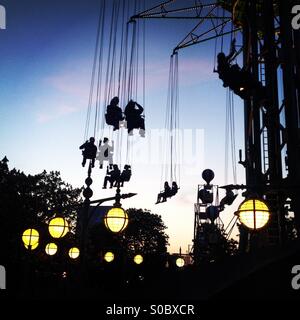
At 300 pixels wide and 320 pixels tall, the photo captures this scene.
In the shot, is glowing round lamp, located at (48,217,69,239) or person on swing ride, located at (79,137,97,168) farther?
person on swing ride, located at (79,137,97,168)

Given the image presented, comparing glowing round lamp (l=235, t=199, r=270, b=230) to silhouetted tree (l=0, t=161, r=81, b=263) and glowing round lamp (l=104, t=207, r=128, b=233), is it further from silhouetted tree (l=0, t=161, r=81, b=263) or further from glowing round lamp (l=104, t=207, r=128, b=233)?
silhouetted tree (l=0, t=161, r=81, b=263)

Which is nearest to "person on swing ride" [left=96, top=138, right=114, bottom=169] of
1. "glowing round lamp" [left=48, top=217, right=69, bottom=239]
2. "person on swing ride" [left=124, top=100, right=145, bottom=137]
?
"person on swing ride" [left=124, top=100, right=145, bottom=137]

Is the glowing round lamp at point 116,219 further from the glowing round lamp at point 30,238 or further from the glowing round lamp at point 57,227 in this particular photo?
the glowing round lamp at point 30,238

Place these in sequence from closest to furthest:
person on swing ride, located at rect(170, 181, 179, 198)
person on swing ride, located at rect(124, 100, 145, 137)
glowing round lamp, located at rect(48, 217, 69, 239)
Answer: glowing round lamp, located at rect(48, 217, 69, 239), person on swing ride, located at rect(124, 100, 145, 137), person on swing ride, located at rect(170, 181, 179, 198)

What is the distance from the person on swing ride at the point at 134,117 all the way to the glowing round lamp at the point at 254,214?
18.7ft

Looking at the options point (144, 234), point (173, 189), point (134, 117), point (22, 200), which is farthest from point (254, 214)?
point (144, 234)

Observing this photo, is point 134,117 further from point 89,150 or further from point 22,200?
point 22,200

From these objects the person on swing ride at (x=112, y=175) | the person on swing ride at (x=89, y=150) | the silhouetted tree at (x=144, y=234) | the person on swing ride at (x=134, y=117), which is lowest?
Result: the person on swing ride at (x=112, y=175)

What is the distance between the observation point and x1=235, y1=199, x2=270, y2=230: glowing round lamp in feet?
20.7

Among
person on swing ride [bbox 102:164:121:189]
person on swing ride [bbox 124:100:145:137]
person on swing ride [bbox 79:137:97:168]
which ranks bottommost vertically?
person on swing ride [bbox 102:164:121:189]

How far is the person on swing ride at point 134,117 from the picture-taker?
38.3ft

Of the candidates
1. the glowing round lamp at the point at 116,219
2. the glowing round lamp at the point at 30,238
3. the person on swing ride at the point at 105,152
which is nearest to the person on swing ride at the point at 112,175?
the person on swing ride at the point at 105,152

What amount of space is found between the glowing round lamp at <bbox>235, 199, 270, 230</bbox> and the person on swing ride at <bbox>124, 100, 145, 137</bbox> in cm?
570
